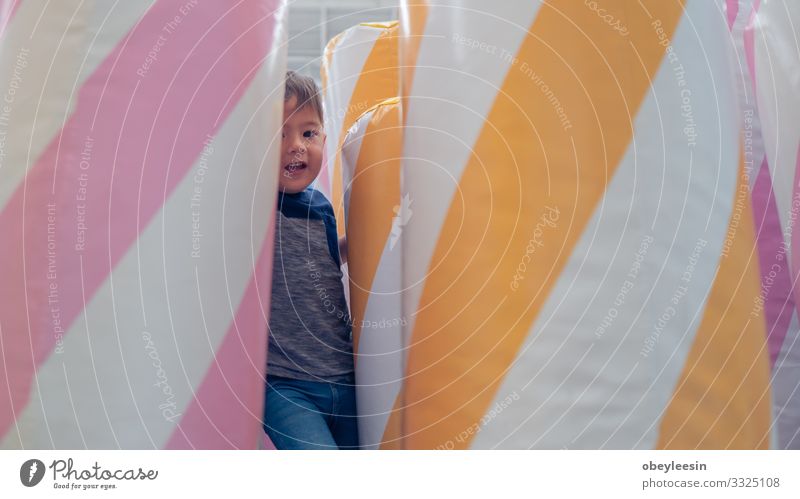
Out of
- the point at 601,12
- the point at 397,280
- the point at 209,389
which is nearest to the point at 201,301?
the point at 209,389

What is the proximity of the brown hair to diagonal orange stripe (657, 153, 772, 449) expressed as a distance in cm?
42

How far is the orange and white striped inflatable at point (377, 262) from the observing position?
73 centimetres

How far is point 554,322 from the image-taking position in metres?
0.60

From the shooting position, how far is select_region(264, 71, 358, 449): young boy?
792mm

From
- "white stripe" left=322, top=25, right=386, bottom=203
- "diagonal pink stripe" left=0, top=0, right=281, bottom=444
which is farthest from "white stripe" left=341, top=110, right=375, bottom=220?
"white stripe" left=322, top=25, right=386, bottom=203

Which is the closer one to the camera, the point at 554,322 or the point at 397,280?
the point at 554,322

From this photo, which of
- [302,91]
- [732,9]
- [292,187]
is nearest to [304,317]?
[292,187]

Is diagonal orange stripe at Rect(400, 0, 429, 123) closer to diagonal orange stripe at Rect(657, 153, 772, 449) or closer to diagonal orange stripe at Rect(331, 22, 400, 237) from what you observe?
diagonal orange stripe at Rect(657, 153, 772, 449)

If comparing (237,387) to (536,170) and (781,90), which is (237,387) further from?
(781,90)

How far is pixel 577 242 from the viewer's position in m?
0.61
